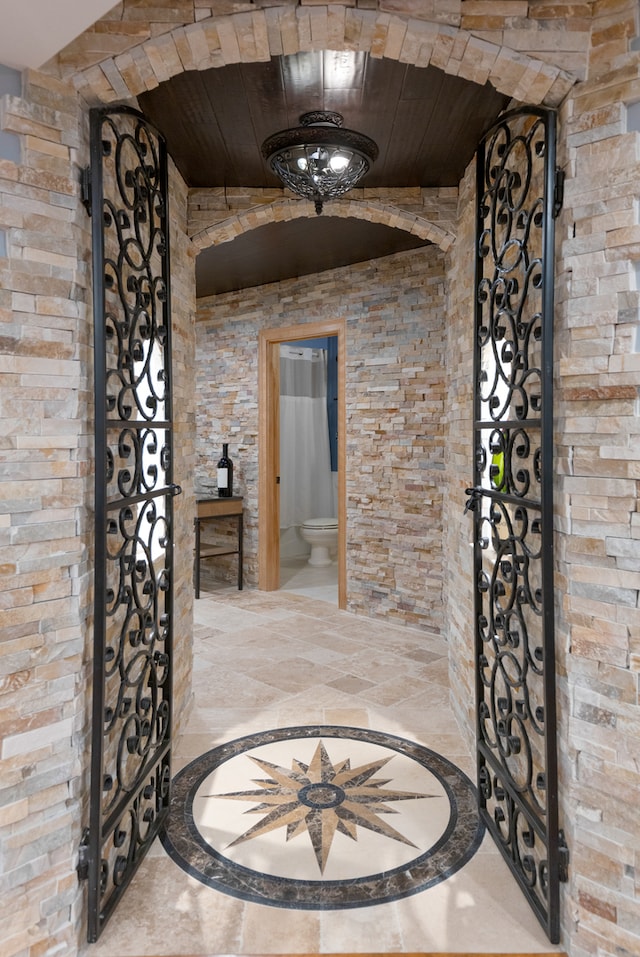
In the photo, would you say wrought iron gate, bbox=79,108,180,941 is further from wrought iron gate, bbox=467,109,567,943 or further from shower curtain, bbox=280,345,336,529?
shower curtain, bbox=280,345,336,529

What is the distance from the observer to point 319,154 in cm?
228

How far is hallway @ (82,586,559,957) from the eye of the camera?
1.67 meters

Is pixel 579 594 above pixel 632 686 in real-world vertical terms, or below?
above

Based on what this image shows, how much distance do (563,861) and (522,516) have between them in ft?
2.94

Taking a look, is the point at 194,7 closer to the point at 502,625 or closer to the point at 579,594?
the point at 579,594

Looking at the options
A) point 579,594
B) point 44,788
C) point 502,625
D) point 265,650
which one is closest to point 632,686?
point 579,594

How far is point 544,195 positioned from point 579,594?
40.4 inches

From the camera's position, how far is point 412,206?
115 inches

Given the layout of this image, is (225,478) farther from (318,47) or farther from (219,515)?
(318,47)

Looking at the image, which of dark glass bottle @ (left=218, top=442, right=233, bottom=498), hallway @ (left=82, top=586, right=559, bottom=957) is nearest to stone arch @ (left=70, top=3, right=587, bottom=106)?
hallway @ (left=82, top=586, right=559, bottom=957)

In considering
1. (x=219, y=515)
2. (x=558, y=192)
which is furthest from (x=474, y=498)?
(x=219, y=515)

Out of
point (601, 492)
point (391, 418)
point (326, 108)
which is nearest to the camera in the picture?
point (601, 492)

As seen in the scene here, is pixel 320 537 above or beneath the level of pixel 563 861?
above

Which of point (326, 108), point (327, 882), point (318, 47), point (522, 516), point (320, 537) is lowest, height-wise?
point (327, 882)
